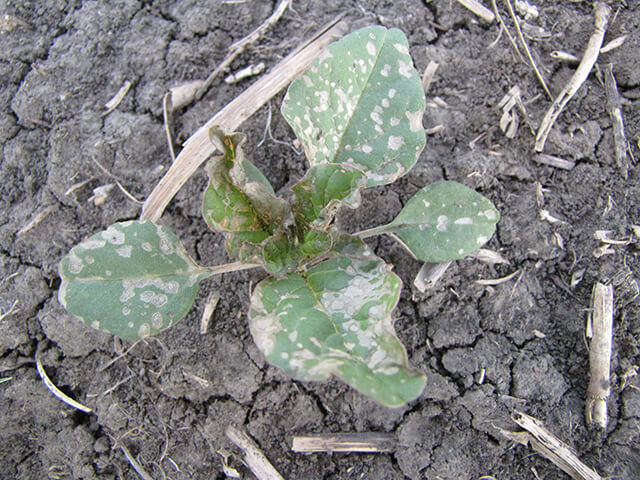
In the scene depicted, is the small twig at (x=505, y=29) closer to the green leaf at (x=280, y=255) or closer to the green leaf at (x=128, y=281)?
the green leaf at (x=280, y=255)

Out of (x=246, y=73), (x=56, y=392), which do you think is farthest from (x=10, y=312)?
(x=246, y=73)

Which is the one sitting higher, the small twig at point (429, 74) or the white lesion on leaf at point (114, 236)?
the white lesion on leaf at point (114, 236)

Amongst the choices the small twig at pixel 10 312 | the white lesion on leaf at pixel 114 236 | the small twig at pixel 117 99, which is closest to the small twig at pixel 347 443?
the white lesion on leaf at pixel 114 236

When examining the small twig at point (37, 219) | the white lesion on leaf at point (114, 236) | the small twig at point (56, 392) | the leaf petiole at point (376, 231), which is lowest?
the small twig at point (56, 392)

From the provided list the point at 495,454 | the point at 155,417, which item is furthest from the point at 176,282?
A: the point at 495,454

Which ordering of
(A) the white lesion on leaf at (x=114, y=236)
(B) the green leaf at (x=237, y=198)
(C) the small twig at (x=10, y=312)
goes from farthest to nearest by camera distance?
(C) the small twig at (x=10, y=312) < (A) the white lesion on leaf at (x=114, y=236) < (B) the green leaf at (x=237, y=198)

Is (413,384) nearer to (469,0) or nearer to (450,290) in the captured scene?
(450,290)

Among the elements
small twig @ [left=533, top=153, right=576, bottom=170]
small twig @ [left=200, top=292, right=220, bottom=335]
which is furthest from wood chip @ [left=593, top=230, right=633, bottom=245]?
small twig @ [left=200, top=292, right=220, bottom=335]
